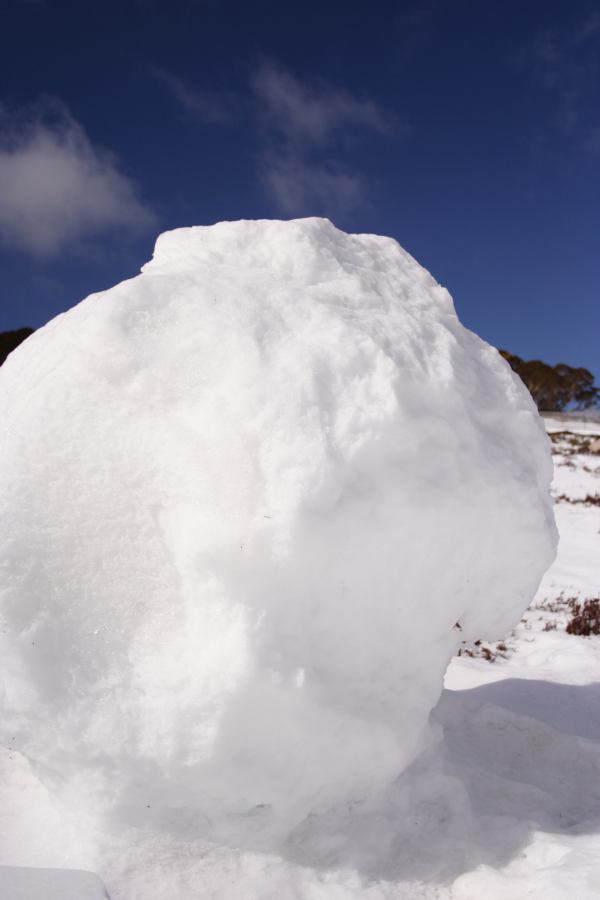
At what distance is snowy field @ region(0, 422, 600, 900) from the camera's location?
7.29 feet

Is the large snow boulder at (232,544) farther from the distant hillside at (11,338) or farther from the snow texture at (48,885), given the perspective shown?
the distant hillside at (11,338)

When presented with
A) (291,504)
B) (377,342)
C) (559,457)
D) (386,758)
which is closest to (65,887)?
(386,758)

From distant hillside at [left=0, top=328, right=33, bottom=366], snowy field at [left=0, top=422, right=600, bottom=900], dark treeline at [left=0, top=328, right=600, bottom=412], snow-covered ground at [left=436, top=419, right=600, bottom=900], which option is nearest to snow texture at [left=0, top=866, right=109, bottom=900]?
snowy field at [left=0, top=422, right=600, bottom=900]

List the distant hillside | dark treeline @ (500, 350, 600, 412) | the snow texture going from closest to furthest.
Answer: the snow texture, the distant hillside, dark treeline @ (500, 350, 600, 412)

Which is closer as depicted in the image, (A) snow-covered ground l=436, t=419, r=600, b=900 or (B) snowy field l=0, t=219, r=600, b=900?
(B) snowy field l=0, t=219, r=600, b=900

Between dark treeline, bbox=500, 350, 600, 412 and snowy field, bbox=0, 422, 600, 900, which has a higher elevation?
dark treeline, bbox=500, 350, 600, 412

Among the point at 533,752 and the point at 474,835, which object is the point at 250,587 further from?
the point at 533,752

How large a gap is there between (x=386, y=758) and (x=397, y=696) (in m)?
0.23

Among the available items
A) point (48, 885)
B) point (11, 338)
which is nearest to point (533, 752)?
point (48, 885)

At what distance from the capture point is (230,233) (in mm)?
2916

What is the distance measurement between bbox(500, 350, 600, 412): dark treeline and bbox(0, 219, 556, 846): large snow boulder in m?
52.6

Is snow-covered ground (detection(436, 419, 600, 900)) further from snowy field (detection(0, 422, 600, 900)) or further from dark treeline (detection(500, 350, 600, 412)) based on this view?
dark treeline (detection(500, 350, 600, 412))

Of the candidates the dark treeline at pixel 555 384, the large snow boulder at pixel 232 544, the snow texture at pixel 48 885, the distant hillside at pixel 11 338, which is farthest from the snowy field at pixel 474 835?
the dark treeline at pixel 555 384

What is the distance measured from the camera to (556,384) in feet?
181
